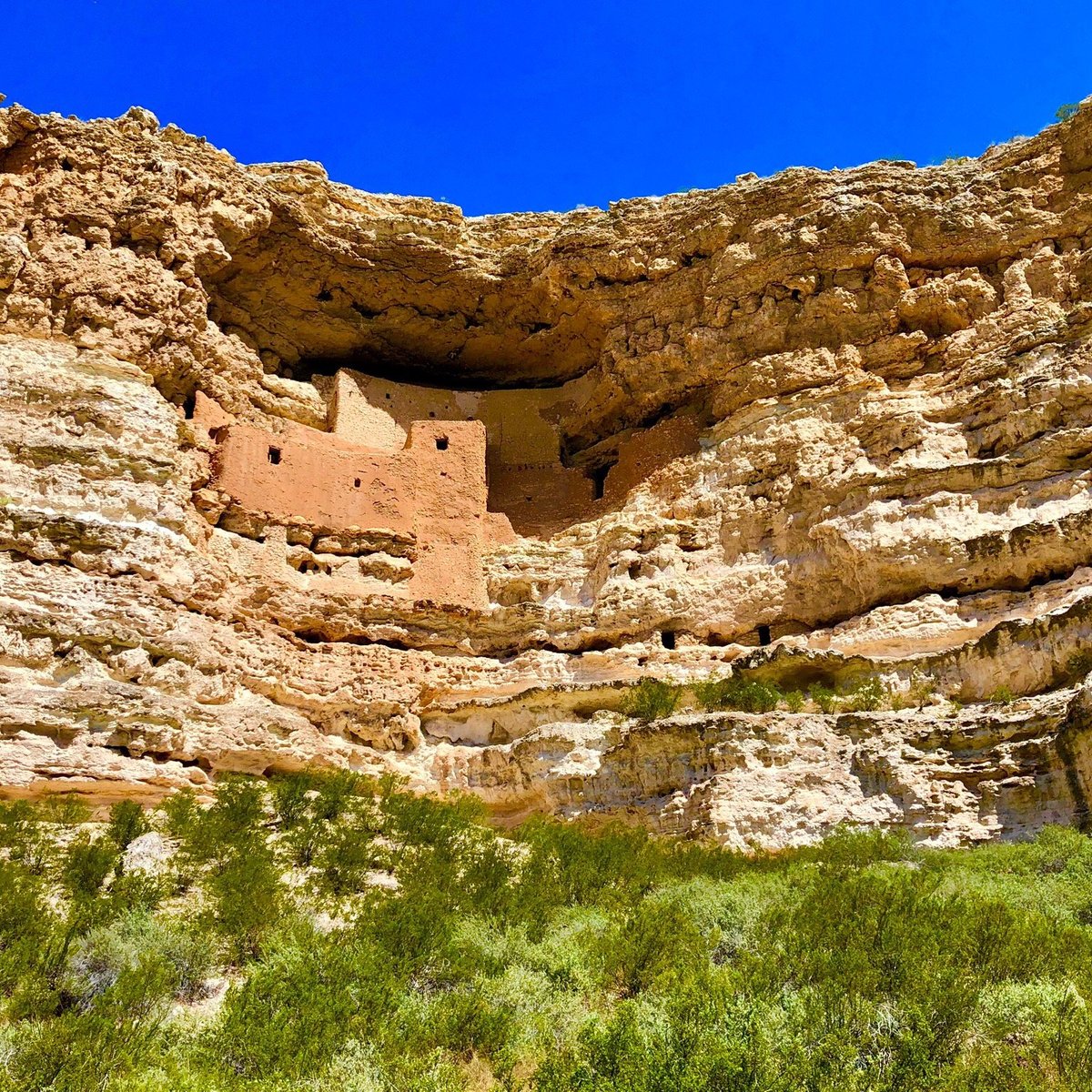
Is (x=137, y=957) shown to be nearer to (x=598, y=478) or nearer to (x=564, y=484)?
(x=564, y=484)

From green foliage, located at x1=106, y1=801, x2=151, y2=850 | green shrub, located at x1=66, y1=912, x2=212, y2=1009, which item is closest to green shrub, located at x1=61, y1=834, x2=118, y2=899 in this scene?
green foliage, located at x1=106, y1=801, x2=151, y2=850

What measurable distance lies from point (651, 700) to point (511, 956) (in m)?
6.77

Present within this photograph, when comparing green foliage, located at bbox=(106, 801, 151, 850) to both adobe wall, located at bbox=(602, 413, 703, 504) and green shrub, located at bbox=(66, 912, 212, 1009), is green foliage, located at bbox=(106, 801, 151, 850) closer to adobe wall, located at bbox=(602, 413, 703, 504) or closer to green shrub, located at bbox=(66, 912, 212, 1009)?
green shrub, located at bbox=(66, 912, 212, 1009)

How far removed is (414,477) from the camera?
20750mm

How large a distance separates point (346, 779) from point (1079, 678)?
842 cm

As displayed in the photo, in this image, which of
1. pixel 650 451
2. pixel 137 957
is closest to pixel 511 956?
pixel 137 957

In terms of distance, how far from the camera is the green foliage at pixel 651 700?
16.2 meters

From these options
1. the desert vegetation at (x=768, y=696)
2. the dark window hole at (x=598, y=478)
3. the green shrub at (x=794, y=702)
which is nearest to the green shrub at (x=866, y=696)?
the desert vegetation at (x=768, y=696)

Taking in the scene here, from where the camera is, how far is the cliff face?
14383 millimetres

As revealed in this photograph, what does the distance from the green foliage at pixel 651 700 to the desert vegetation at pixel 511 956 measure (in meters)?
2.40

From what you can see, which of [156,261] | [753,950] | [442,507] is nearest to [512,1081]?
[753,950]

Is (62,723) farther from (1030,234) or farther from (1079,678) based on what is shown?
(1030,234)

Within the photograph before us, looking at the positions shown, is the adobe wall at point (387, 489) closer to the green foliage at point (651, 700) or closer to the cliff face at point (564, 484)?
the cliff face at point (564, 484)

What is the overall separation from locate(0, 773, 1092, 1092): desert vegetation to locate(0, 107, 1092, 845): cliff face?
4.80ft
